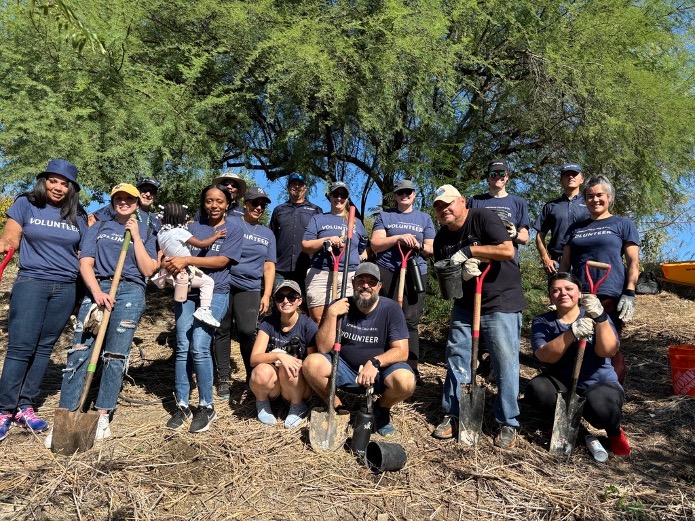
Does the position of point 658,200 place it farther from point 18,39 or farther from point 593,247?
point 18,39

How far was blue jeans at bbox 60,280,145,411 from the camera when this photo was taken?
4.14m

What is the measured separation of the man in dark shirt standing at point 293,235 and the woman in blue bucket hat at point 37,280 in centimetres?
205

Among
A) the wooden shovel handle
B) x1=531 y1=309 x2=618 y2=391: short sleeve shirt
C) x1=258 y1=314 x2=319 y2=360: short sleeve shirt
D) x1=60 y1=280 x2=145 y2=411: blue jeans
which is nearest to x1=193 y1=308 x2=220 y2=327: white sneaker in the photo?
x1=258 y1=314 x2=319 y2=360: short sleeve shirt

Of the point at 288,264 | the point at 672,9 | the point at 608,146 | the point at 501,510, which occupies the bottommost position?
the point at 501,510

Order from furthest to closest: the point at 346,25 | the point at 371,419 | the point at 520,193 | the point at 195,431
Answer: the point at 520,193 < the point at 346,25 < the point at 195,431 < the point at 371,419

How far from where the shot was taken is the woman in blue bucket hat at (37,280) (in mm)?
4043

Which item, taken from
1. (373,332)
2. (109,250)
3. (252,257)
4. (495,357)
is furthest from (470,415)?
(109,250)

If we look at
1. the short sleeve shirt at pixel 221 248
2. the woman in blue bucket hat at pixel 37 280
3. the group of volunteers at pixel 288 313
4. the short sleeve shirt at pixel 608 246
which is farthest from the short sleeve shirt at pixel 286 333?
the short sleeve shirt at pixel 608 246

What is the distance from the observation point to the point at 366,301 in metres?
4.18

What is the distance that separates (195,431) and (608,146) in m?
5.73

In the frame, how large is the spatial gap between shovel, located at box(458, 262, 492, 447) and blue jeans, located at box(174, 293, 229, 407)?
1996 mm

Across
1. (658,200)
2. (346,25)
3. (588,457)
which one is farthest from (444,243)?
(658,200)

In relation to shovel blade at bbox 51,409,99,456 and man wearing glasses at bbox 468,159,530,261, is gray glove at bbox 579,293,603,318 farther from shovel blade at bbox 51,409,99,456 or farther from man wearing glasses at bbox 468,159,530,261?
shovel blade at bbox 51,409,99,456

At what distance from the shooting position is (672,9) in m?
7.48
